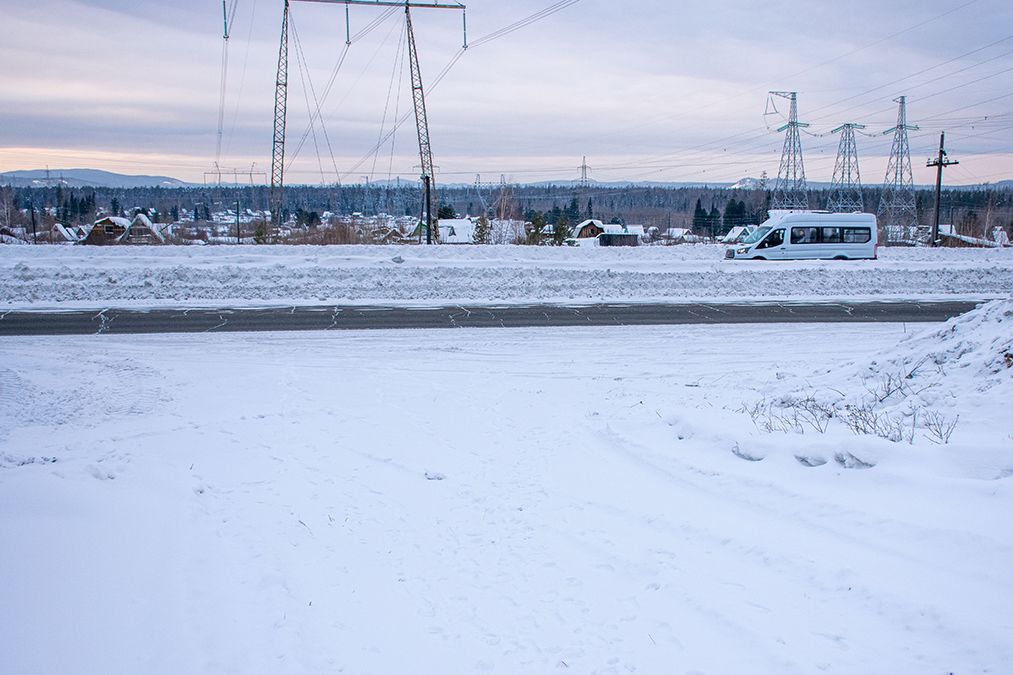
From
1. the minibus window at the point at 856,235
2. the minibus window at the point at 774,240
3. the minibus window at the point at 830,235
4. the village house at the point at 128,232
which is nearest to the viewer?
the minibus window at the point at 774,240

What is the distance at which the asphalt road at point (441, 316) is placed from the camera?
18.2 m

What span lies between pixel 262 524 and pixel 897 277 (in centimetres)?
2681

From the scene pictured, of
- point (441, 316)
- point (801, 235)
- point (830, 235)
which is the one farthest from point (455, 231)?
point (441, 316)

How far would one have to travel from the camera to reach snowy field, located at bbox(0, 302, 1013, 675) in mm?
4340

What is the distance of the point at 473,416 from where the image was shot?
10258mm

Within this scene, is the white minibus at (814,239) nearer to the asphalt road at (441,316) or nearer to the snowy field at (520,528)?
the asphalt road at (441,316)

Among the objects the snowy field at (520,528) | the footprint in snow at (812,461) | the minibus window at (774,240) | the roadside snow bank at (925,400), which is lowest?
the snowy field at (520,528)

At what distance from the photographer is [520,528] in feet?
20.6

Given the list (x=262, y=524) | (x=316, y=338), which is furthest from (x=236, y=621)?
(x=316, y=338)

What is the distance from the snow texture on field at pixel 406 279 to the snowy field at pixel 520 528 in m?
12.7

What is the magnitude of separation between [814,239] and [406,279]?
20413mm

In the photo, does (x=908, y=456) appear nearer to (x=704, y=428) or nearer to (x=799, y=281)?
(x=704, y=428)

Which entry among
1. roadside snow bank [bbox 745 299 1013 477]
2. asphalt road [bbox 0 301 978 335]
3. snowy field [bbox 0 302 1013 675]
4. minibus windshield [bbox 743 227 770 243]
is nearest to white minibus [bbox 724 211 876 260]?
minibus windshield [bbox 743 227 770 243]

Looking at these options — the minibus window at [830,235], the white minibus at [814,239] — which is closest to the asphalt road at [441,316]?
the white minibus at [814,239]
